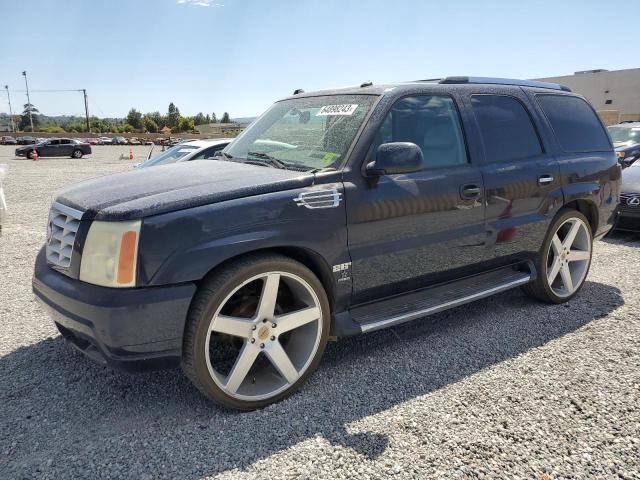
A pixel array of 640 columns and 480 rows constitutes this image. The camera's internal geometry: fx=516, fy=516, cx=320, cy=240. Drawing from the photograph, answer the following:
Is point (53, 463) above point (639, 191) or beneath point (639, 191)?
beneath

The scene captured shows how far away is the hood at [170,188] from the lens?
8.66 feet

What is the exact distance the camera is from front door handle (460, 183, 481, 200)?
3.69m

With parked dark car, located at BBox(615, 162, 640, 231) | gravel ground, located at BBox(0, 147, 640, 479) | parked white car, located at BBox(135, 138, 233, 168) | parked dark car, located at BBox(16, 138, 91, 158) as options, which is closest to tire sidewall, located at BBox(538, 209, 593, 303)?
gravel ground, located at BBox(0, 147, 640, 479)

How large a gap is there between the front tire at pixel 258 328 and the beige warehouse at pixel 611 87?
5871 centimetres

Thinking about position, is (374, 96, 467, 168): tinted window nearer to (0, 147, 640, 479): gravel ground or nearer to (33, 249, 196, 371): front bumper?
(0, 147, 640, 479): gravel ground

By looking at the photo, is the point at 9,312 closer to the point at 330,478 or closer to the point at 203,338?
the point at 203,338

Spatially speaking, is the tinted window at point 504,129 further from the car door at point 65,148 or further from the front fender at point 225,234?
the car door at point 65,148

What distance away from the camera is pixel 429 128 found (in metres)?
3.68

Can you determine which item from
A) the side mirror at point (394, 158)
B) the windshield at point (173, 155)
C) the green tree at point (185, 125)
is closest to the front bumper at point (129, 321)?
the side mirror at point (394, 158)

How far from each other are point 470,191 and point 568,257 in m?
1.63

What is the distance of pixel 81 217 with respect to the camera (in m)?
2.72

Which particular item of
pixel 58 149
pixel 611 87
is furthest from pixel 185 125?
pixel 611 87

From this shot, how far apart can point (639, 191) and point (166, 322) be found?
728cm

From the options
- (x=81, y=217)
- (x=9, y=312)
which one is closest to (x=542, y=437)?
(x=81, y=217)
